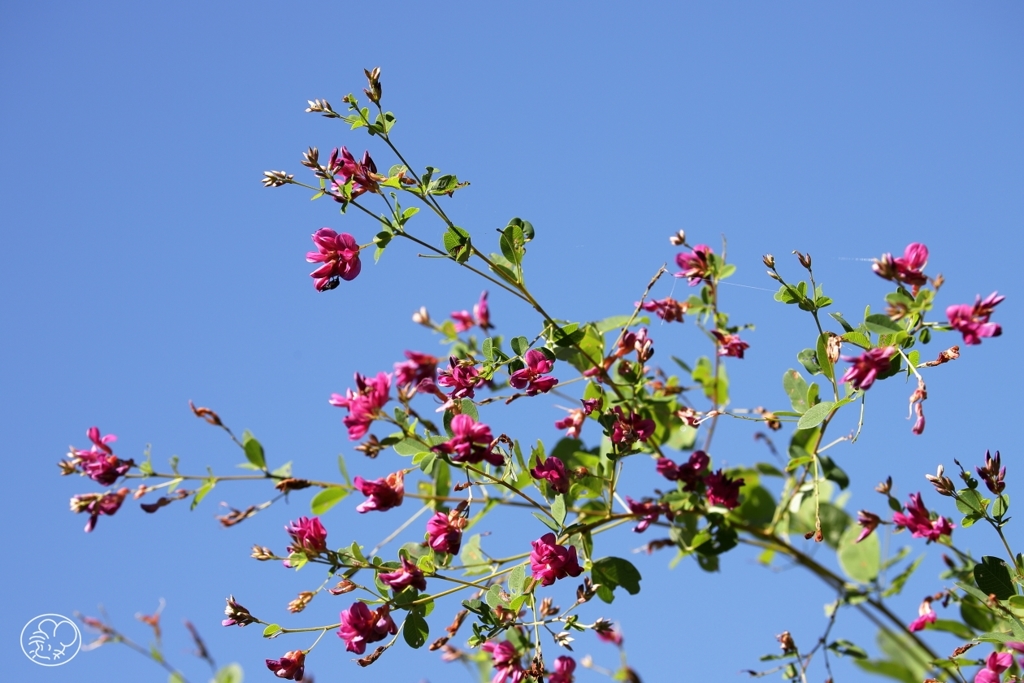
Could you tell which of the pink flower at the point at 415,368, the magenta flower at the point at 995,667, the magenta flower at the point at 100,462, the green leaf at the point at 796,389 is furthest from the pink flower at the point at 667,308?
the magenta flower at the point at 100,462

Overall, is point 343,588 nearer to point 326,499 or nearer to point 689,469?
point 326,499

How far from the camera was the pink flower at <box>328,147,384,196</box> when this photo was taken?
7.73ft

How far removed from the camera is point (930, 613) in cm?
266

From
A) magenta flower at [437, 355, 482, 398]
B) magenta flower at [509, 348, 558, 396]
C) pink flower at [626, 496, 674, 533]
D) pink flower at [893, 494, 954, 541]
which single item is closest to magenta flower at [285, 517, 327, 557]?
magenta flower at [437, 355, 482, 398]

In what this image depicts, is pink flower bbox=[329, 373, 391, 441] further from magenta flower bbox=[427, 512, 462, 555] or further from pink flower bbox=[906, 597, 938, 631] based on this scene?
pink flower bbox=[906, 597, 938, 631]

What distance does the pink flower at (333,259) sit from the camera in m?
2.42

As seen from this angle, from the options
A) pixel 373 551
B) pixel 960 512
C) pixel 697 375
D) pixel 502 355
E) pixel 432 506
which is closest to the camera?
pixel 960 512

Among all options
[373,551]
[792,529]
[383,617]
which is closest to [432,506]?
[373,551]

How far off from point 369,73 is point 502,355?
859 mm

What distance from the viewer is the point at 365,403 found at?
2.21m

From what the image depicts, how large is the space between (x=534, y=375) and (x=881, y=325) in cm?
92

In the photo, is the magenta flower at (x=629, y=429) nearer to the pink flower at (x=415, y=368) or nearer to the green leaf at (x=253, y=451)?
the pink flower at (x=415, y=368)

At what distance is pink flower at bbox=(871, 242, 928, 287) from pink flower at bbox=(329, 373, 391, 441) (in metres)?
1.26

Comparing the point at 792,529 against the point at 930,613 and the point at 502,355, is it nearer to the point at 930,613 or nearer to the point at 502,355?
the point at 930,613
